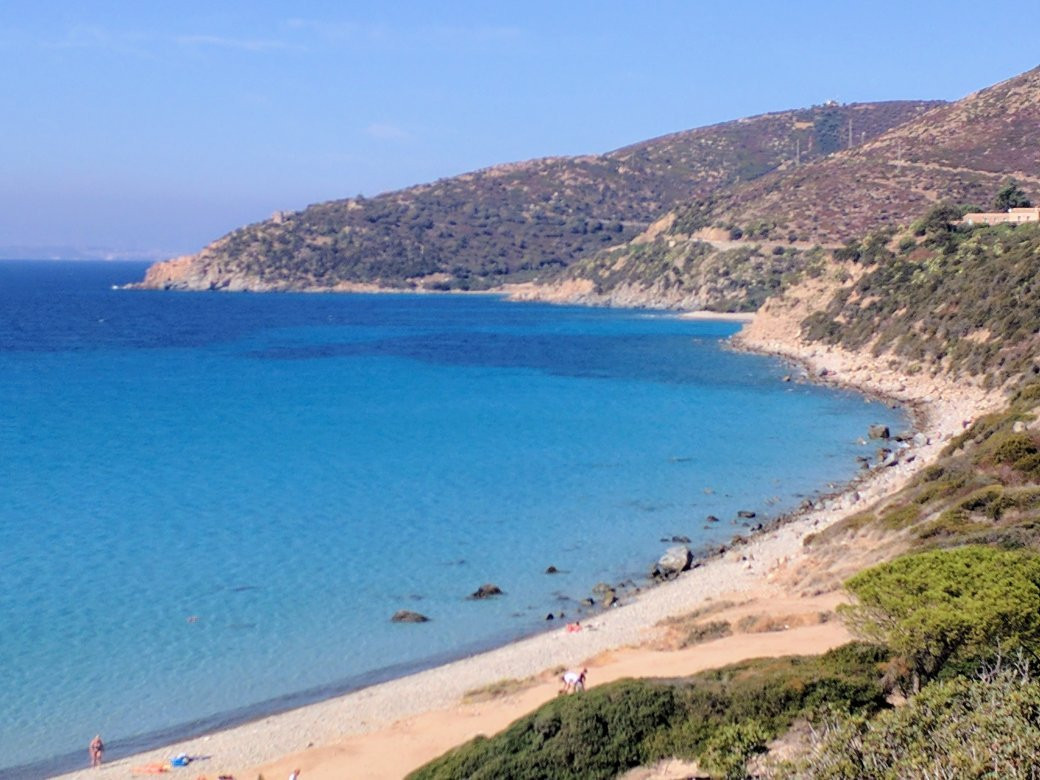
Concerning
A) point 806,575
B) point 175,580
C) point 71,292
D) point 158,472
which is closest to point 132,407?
point 158,472

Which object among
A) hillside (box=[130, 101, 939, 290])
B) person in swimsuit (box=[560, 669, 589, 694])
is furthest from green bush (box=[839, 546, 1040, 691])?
hillside (box=[130, 101, 939, 290])

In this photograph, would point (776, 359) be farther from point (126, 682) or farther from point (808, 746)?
point (808, 746)

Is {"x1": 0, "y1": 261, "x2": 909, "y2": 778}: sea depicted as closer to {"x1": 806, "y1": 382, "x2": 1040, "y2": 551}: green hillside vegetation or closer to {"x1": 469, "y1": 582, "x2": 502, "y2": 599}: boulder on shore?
{"x1": 469, "y1": 582, "x2": 502, "y2": 599}: boulder on shore

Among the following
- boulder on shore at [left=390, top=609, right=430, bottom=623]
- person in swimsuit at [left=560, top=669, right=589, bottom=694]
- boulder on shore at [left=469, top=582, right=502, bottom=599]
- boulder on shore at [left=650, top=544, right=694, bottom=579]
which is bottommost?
boulder on shore at [left=650, top=544, right=694, bottom=579]

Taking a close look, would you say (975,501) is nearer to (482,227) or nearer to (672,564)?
(672,564)

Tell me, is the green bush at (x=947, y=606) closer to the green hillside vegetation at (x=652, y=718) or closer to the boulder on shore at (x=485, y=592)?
the green hillside vegetation at (x=652, y=718)

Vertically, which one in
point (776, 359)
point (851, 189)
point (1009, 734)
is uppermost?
point (851, 189)

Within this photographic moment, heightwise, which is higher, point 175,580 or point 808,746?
point 808,746
